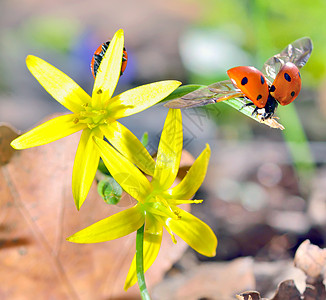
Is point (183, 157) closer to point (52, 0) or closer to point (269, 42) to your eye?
point (269, 42)

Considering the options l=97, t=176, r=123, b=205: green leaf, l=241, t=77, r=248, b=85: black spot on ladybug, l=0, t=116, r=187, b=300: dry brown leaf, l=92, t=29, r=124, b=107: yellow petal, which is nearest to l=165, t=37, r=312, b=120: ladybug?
l=241, t=77, r=248, b=85: black spot on ladybug

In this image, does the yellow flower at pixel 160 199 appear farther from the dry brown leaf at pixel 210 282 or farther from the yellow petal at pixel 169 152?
the dry brown leaf at pixel 210 282

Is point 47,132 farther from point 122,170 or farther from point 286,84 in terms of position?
point 286,84

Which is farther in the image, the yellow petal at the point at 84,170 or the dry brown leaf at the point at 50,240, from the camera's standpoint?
the dry brown leaf at the point at 50,240

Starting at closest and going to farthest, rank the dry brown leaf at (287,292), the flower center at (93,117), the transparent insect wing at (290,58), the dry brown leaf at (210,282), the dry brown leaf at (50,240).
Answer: the flower center at (93,117) → the transparent insect wing at (290,58) → the dry brown leaf at (287,292) → the dry brown leaf at (50,240) → the dry brown leaf at (210,282)

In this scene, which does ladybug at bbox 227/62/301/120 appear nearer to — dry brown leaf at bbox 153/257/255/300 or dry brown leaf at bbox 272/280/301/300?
dry brown leaf at bbox 272/280/301/300

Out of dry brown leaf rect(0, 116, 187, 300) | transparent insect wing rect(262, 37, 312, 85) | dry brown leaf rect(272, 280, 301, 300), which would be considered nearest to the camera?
transparent insect wing rect(262, 37, 312, 85)

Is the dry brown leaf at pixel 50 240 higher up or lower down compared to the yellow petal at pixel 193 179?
lower down

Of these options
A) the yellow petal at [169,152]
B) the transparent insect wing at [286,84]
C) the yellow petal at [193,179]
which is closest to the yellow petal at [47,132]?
the yellow petal at [169,152]
